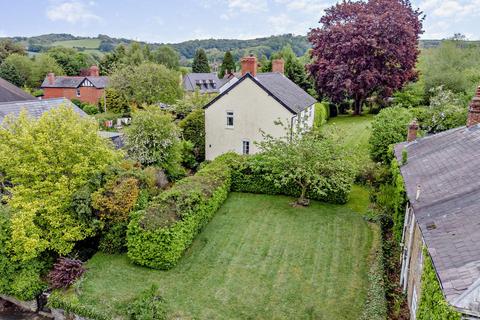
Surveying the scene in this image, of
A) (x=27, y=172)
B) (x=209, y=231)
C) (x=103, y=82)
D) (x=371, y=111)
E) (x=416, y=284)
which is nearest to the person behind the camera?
(x=416, y=284)

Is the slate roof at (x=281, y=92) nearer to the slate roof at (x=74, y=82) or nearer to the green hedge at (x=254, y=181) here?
the green hedge at (x=254, y=181)

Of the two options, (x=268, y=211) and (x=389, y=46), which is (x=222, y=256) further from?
(x=389, y=46)

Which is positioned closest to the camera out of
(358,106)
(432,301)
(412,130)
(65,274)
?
(432,301)

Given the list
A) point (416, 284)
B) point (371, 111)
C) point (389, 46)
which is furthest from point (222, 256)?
point (371, 111)

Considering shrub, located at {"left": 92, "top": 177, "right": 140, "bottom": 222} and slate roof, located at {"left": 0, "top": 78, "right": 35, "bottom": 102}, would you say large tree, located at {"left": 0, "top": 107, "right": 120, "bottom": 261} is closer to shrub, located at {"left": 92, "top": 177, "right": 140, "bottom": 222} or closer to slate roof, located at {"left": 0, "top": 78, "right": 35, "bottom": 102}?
shrub, located at {"left": 92, "top": 177, "right": 140, "bottom": 222}

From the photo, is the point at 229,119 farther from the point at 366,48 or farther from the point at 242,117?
the point at 366,48

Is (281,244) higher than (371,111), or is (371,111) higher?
(371,111)

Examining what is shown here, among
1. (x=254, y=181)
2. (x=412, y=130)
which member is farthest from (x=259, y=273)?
(x=412, y=130)
